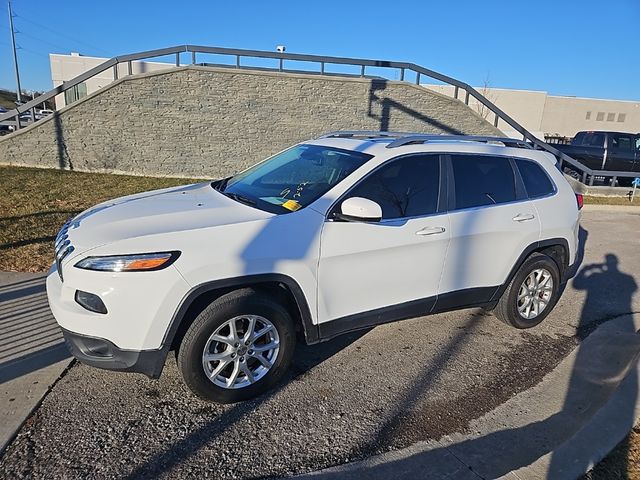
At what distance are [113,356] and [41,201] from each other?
22.4 ft

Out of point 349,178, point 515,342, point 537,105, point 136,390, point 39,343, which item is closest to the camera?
point 136,390

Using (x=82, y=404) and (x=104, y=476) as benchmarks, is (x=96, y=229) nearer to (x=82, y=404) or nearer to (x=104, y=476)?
(x=82, y=404)

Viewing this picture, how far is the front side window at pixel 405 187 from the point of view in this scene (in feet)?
10.8

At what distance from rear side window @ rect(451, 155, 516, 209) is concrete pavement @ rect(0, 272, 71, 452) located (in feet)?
11.1

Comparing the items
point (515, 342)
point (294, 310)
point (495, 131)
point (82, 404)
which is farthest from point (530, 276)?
point (495, 131)

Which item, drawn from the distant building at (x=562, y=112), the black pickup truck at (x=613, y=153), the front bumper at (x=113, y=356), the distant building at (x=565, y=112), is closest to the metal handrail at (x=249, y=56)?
the black pickup truck at (x=613, y=153)

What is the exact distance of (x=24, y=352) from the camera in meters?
3.39

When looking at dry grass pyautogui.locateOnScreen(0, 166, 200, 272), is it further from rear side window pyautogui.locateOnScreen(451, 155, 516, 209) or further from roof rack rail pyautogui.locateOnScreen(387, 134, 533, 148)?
rear side window pyautogui.locateOnScreen(451, 155, 516, 209)

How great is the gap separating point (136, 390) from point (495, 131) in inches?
608

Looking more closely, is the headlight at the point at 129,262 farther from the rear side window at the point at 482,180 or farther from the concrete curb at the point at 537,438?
the rear side window at the point at 482,180

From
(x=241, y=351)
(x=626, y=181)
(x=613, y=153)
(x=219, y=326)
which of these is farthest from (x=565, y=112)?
(x=219, y=326)

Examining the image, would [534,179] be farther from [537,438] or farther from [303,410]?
[303,410]

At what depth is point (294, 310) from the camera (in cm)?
311

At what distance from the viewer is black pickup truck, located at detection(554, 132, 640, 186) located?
1541 cm
